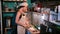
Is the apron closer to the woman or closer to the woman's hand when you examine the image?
the woman

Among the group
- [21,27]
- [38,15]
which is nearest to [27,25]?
[21,27]

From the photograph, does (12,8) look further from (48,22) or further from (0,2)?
(48,22)

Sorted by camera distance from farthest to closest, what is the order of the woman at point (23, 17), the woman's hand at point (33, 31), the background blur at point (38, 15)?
the woman at point (23, 17) < the woman's hand at point (33, 31) < the background blur at point (38, 15)

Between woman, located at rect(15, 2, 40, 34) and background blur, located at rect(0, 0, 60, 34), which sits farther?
woman, located at rect(15, 2, 40, 34)

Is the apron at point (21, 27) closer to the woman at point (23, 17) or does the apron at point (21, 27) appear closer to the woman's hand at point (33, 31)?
the woman at point (23, 17)

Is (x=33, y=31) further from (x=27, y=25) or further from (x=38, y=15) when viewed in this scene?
(x=38, y=15)

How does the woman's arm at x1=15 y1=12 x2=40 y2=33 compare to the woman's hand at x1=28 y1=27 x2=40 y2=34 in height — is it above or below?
above

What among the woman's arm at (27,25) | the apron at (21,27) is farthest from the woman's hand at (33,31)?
the apron at (21,27)

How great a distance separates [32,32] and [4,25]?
0.57 metres

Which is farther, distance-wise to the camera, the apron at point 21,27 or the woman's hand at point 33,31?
the apron at point 21,27

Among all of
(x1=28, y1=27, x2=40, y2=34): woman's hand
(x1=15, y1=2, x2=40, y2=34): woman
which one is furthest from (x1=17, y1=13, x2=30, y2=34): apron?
(x1=28, y1=27, x2=40, y2=34): woman's hand

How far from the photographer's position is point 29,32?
2.04 metres

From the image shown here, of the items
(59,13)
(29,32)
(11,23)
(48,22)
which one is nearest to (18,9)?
(11,23)

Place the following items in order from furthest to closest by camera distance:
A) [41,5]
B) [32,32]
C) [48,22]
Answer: [32,32]
[41,5]
[48,22]
